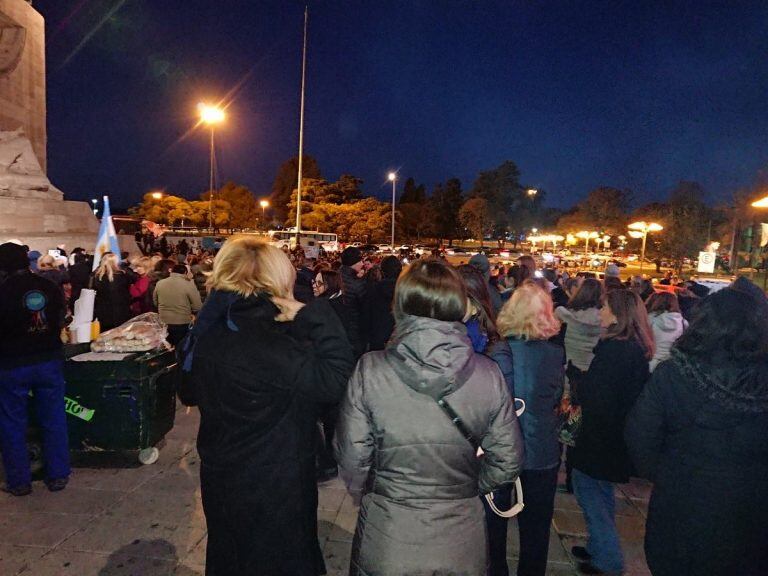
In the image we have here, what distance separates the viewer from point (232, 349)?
2318 mm

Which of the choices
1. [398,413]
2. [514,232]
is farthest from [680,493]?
[514,232]

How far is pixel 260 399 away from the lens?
2326 mm

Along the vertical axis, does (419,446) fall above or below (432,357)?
below

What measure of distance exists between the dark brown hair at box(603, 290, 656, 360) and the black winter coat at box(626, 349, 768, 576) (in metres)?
1.18

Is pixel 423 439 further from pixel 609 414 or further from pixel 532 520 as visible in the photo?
pixel 609 414

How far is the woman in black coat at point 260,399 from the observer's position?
232 cm

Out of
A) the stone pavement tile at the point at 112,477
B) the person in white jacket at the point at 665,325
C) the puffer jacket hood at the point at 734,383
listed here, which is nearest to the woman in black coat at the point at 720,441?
the puffer jacket hood at the point at 734,383

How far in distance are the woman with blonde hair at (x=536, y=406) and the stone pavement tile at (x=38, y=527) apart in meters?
3.32

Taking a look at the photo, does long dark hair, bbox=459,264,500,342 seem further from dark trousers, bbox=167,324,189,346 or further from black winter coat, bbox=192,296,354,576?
dark trousers, bbox=167,324,189,346

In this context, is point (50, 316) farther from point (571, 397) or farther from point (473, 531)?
point (571, 397)

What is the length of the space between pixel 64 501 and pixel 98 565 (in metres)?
1.12

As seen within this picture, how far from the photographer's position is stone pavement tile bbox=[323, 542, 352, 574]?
11.9 ft

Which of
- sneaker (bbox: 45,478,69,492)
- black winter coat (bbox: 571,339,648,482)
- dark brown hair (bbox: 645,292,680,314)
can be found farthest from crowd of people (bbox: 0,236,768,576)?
dark brown hair (bbox: 645,292,680,314)

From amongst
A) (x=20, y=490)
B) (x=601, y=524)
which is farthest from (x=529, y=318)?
(x=20, y=490)
